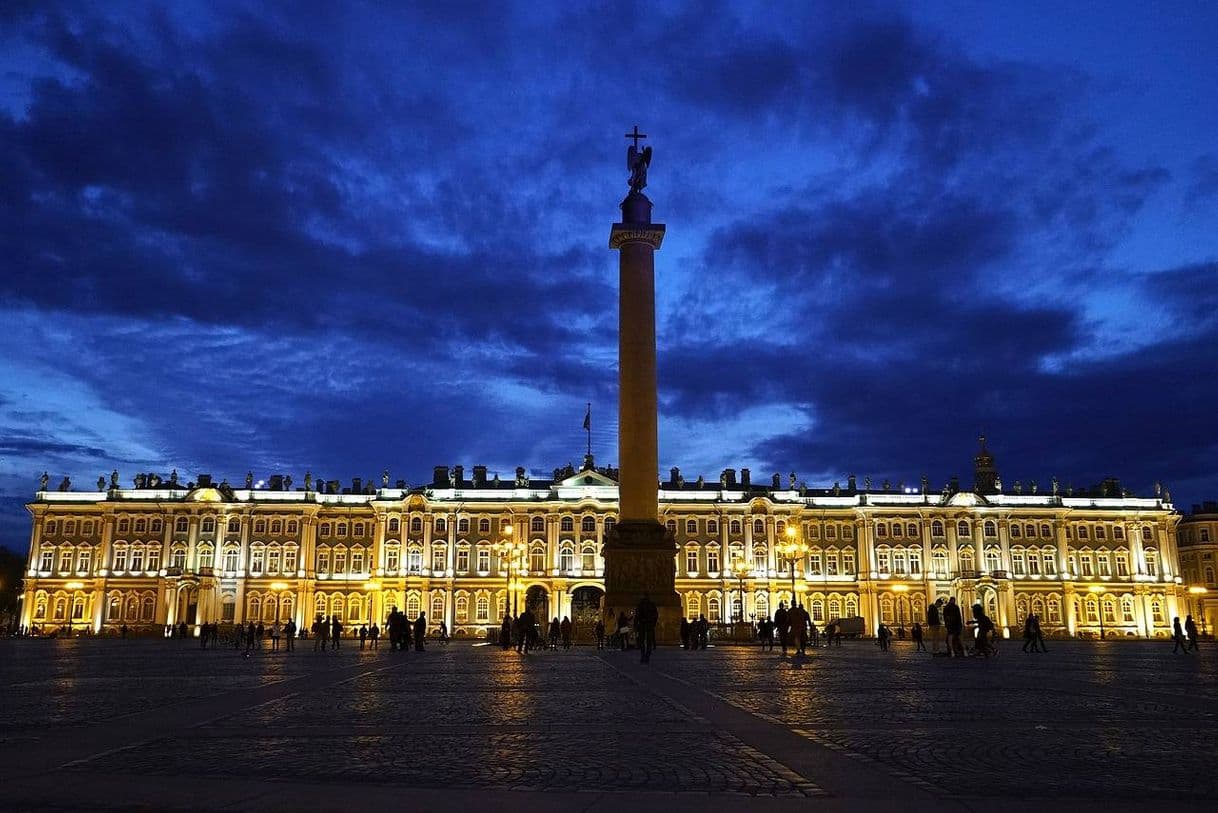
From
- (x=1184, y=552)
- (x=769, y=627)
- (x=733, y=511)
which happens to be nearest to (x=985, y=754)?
(x=769, y=627)

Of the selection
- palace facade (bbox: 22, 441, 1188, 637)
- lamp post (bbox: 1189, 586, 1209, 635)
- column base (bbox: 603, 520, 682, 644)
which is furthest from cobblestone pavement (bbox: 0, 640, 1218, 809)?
lamp post (bbox: 1189, 586, 1209, 635)

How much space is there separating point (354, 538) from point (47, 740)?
275ft

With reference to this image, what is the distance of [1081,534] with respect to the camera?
311ft

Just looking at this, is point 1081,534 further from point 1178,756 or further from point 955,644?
point 1178,756

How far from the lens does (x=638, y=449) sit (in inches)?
1626

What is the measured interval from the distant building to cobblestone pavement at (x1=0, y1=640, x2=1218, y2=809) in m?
95.4

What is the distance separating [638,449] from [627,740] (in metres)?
31.8

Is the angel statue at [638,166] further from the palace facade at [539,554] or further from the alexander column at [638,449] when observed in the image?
the palace facade at [539,554]

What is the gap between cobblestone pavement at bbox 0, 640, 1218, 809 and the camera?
22.7 ft

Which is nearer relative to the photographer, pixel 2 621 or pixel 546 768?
pixel 546 768

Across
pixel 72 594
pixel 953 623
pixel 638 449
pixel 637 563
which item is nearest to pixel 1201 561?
pixel 638 449

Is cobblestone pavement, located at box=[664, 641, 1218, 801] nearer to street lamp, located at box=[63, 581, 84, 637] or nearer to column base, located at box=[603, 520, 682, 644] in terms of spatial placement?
column base, located at box=[603, 520, 682, 644]

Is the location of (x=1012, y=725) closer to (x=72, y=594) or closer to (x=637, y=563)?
(x=637, y=563)

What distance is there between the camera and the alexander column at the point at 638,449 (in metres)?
39.7
